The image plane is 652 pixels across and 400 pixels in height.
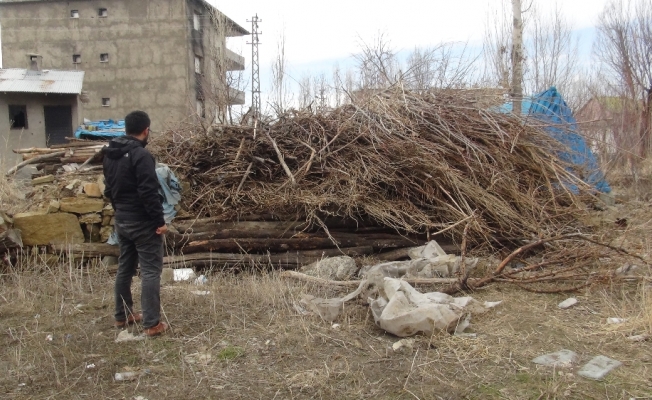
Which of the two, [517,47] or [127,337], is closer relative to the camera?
[127,337]

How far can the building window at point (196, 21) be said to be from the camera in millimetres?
30641

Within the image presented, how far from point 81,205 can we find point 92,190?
25 cm

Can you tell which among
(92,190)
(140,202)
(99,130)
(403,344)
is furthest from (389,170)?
(99,130)

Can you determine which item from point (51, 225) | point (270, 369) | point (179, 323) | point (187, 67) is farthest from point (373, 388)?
point (187, 67)

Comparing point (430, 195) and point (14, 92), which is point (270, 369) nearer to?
point (430, 195)

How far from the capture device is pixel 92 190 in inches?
259

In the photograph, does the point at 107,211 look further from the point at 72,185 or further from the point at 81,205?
the point at 72,185

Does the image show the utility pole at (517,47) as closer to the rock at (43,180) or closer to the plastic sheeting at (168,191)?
the plastic sheeting at (168,191)

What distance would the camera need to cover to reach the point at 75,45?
31297mm

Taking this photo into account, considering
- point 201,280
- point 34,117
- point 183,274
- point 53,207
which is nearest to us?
point 201,280

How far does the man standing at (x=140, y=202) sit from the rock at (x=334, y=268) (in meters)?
2.25

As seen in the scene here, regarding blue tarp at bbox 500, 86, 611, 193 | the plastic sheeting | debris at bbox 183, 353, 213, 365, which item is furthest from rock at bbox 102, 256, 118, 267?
blue tarp at bbox 500, 86, 611, 193

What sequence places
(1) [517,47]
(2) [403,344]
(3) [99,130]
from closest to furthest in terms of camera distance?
(2) [403,344] → (1) [517,47] → (3) [99,130]

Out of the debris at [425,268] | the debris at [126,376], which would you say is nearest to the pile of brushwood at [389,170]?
the debris at [425,268]
